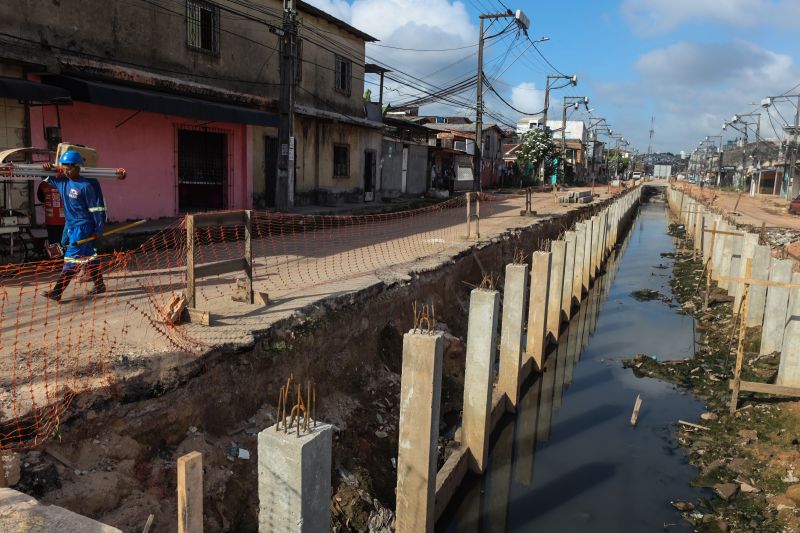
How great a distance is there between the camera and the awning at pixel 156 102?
10.8 meters

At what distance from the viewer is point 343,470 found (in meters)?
6.38

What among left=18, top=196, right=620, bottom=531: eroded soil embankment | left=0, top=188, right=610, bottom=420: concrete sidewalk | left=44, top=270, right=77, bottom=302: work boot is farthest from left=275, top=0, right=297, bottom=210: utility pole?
left=44, top=270, right=77, bottom=302: work boot

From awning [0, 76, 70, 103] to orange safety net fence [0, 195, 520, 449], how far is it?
9.49ft

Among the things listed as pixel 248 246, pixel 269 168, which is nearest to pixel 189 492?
pixel 248 246

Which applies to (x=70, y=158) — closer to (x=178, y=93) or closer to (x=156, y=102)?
(x=156, y=102)

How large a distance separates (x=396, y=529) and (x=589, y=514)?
9.41 ft

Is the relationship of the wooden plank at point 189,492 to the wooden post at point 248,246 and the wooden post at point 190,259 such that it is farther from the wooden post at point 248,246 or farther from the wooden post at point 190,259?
the wooden post at point 248,246

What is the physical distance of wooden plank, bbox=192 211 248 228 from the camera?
638cm

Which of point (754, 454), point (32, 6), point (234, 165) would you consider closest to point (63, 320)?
point (32, 6)

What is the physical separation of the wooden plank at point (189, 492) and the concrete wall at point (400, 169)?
23275 millimetres

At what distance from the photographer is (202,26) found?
1490 cm

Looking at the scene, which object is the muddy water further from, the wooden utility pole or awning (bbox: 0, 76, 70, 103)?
the wooden utility pole

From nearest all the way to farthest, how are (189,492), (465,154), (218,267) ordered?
(189,492), (218,267), (465,154)

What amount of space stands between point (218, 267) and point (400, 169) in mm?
21669
